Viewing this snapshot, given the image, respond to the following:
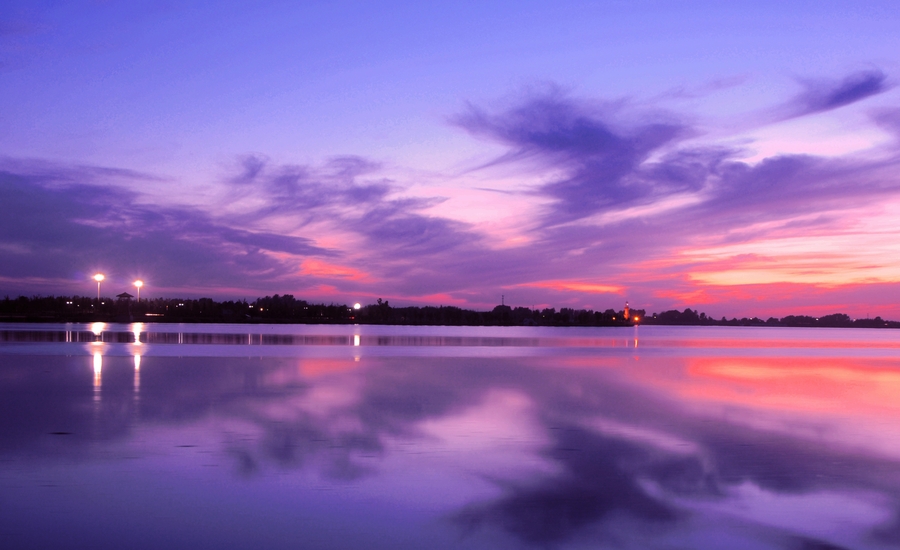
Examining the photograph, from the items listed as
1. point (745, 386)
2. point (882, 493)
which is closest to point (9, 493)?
point (882, 493)

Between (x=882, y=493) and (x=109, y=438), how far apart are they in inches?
426

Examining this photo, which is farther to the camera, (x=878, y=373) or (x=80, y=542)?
(x=878, y=373)

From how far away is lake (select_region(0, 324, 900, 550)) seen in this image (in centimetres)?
675

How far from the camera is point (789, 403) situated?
671 inches

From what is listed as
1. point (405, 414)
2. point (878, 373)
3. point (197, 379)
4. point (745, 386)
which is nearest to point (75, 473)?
point (405, 414)

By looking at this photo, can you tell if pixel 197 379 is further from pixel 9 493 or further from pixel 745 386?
pixel 745 386

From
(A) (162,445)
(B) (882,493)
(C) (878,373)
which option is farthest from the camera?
(C) (878,373)

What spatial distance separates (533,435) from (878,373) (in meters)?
21.7

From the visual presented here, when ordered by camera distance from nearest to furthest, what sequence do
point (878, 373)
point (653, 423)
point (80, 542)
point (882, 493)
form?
point (80, 542)
point (882, 493)
point (653, 423)
point (878, 373)

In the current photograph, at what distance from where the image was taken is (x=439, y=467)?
30.8 feet

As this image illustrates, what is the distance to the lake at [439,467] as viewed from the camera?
675cm

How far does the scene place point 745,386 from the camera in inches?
834

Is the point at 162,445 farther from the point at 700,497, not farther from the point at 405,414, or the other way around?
the point at 700,497

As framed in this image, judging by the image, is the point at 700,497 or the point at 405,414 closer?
the point at 700,497
